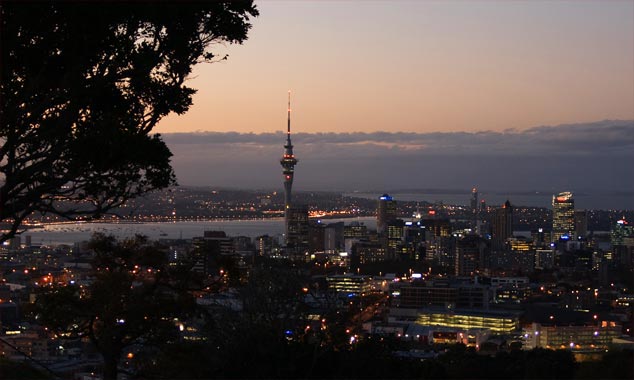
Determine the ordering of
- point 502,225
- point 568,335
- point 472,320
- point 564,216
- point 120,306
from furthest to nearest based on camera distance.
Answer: point 564,216 < point 502,225 < point 472,320 < point 568,335 < point 120,306

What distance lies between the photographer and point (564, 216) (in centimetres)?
7500

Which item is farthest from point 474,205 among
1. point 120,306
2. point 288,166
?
point 120,306

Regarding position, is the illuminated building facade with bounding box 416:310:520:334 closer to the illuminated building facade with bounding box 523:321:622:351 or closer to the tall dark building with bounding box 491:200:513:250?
the illuminated building facade with bounding box 523:321:622:351

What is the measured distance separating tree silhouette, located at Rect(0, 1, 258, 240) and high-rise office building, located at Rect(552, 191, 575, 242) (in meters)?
69.4

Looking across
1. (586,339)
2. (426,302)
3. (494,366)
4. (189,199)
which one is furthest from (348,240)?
(494,366)

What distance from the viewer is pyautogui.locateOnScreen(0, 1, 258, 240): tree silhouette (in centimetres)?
536

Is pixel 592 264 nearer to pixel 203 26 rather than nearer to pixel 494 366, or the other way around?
pixel 494 366

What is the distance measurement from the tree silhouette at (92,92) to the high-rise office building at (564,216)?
69.4 m

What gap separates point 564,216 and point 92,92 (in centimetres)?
7220

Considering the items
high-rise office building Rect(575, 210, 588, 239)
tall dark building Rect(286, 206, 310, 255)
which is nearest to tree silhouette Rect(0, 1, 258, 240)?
tall dark building Rect(286, 206, 310, 255)

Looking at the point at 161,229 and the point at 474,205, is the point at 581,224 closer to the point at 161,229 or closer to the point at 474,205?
the point at 474,205

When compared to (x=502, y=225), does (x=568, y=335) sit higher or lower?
higher

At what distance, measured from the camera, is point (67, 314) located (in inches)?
316

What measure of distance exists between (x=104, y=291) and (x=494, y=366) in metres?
6.02
